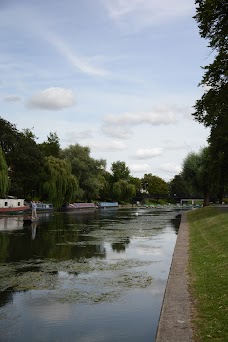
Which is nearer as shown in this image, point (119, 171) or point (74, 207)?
point (74, 207)

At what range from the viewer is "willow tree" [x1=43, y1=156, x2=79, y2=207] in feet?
233

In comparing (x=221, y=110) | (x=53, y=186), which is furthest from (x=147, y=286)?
(x=53, y=186)

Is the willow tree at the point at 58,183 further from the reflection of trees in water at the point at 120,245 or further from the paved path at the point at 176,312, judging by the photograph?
the paved path at the point at 176,312

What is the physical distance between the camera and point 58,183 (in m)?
72.0

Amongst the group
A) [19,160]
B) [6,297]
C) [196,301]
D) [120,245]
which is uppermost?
[19,160]

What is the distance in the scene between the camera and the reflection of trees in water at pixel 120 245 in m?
21.0

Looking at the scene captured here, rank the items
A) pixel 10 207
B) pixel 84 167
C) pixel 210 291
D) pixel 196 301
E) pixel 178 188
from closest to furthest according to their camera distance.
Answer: pixel 196 301
pixel 210 291
pixel 10 207
pixel 84 167
pixel 178 188

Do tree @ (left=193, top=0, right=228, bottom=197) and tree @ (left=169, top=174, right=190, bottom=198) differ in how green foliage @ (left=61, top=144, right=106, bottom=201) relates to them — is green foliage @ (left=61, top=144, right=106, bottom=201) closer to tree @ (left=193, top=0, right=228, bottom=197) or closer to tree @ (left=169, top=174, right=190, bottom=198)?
tree @ (left=193, top=0, right=228, bottom=197)

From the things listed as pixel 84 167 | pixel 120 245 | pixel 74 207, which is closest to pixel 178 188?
pixel 84 167

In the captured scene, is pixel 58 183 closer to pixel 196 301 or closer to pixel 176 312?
pixel 196 301

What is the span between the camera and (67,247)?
2214cm

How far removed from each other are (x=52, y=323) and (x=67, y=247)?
1325cm

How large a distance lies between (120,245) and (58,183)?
1967 inches

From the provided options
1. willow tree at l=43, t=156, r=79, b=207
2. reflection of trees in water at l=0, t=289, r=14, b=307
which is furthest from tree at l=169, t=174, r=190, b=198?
reflection of trees in water at l=0, t=289, r=14, b=307
